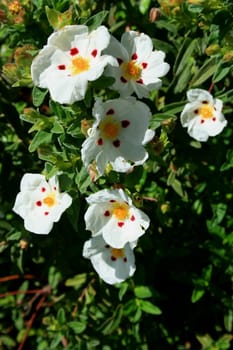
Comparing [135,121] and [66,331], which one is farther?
[66,331]

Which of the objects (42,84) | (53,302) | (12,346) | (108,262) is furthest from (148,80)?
(12,346)

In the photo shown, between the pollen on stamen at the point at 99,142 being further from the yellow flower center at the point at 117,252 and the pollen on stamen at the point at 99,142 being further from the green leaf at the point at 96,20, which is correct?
the yellow flower center at the point at 117,252

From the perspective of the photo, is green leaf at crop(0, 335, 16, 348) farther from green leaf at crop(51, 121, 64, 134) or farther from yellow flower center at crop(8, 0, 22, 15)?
yellow flower center at crop(8, 0, 22, 15)

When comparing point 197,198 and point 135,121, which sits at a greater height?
point 135,121

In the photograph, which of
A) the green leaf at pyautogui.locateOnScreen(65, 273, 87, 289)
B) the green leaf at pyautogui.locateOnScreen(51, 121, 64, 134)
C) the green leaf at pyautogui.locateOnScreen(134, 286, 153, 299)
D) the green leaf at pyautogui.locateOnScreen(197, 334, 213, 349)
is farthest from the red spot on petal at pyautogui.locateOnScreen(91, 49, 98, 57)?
the green leaf at pyautogui.locateOnScreen(197, 334, 213, 349)

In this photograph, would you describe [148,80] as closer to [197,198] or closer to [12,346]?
[197,198]

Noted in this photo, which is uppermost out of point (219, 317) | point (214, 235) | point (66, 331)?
point (214, 235)

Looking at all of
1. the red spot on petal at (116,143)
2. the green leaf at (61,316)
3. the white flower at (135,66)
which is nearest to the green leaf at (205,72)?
the white flower at (135,66)
